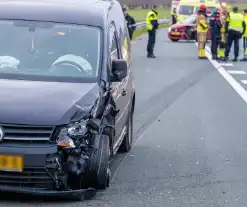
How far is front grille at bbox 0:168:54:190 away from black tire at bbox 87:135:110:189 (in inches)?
14.4

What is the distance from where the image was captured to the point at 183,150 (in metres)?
Answer: 9.76

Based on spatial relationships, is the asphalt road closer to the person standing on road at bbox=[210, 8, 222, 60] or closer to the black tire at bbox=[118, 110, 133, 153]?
the black tire at bbox=[118, 110, 133, 153]

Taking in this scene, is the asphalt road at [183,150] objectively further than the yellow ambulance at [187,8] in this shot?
No

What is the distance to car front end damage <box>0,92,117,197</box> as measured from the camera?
245 inches

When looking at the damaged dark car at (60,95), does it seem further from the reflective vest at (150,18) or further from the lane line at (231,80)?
the reflective vest at (150,18)

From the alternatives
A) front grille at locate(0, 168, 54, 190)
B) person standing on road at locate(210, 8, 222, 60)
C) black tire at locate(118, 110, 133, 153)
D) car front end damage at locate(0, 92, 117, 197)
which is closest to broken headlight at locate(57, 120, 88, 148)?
car front end damage at locate(0, 92, 117, 197)

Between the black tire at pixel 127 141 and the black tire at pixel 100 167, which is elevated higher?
the black tire at pixel 100 167

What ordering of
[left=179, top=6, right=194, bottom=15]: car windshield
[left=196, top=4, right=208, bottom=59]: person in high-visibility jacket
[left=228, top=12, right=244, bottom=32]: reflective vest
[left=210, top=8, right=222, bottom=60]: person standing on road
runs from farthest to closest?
[left=179, top=6, right=194, bottom=15]: car windshield → [left=196, top=4, right=208, bottom=59]: person in high-visibility jacket → [left=210, top=8, right=222, bottom=60]: person standing on road → [left=228, top=12, right=244, bottom=32]: reflective vest

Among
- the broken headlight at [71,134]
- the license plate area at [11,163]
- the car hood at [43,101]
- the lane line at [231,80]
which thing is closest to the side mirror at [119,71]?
the car hood at [43,101]

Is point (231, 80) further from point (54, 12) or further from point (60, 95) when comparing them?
point (60, 95)

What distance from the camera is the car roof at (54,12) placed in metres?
7.93

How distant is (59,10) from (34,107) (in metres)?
1.89

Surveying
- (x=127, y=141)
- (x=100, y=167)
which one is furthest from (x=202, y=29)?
(x=100, y=167)

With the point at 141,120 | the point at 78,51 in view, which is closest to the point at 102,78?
the point at 78,51
